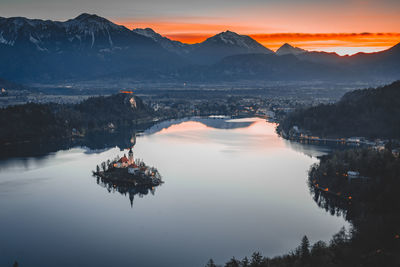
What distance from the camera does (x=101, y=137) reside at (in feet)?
122

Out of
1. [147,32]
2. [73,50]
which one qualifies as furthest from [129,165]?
[147,32]

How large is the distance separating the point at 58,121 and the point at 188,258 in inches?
1120

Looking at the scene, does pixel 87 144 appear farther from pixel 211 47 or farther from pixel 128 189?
pixel 211 47

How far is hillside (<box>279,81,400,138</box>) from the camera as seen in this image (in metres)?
33.2

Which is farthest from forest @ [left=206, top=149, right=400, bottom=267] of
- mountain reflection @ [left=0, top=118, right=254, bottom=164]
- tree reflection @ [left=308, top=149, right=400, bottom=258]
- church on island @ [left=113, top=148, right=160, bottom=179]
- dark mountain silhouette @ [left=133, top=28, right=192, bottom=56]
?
dark mountain silhouette @ [left=133, top=28, right=192, bottom=56]

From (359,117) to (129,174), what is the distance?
2084 cm

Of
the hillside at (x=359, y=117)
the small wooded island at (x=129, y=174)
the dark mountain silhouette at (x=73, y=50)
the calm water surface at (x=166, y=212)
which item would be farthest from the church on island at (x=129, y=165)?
the dark mountain silhouette at (x=73, y=50)

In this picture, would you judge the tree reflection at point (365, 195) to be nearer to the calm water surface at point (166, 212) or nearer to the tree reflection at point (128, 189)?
the calm water surface at point (166, 212)

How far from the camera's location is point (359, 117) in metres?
35.5

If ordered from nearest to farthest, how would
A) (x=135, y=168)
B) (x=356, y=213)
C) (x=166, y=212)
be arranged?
(x=356, y=213), (x=166, y=212), (x=135, y=168)

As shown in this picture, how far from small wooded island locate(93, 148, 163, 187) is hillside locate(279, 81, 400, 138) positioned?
16.9 m

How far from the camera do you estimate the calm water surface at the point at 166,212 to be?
14.3 m

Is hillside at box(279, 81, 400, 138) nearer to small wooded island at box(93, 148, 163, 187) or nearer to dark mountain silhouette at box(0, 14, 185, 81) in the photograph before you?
small wooded island at box(93, 148, 163, 187)

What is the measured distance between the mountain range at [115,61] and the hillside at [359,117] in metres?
86.9
